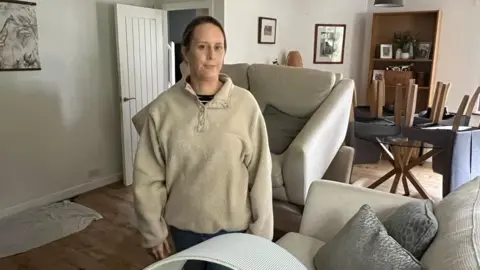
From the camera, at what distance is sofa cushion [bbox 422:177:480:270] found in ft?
3.47

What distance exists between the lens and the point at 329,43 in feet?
17.9

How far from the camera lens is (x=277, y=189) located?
2.71 metres

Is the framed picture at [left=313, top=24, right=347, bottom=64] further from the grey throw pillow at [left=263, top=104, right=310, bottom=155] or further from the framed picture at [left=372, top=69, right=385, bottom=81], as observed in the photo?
the grey throw pillow at [left=263, top=104, right=310, bottom=155]

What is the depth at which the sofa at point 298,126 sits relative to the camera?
262cm

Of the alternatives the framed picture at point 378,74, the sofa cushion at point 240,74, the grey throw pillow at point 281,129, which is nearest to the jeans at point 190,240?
the grey throw pillow at point 281,129

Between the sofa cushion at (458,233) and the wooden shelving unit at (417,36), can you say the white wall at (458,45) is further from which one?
the sofa cushion at (458,233)

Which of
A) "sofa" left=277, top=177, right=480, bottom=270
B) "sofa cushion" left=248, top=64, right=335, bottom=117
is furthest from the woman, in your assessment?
"sofa cushion" left=248, top=64, right=335, bottom=117

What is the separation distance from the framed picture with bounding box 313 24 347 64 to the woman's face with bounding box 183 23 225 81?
14.4 feet

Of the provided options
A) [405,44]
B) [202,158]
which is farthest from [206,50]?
[405,44]

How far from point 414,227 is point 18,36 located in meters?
3.15

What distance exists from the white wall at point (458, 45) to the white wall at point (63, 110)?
3983mm

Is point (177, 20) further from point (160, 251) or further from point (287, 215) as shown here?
point (160, 251)

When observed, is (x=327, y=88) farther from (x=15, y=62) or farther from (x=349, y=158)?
(x=15, y=62)

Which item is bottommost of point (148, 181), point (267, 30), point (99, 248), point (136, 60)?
point (99, 248)
